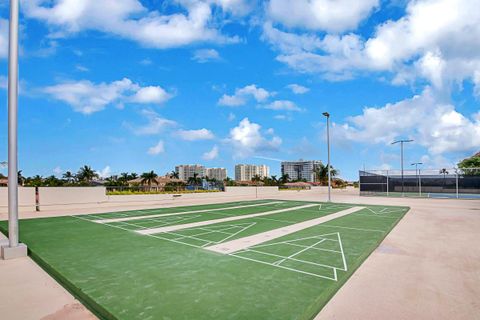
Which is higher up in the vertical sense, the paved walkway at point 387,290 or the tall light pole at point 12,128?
the tall light pole at point 12,128

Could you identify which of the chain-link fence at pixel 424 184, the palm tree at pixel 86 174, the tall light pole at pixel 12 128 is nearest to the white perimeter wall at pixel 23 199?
the tall light pole at pixel 12 128

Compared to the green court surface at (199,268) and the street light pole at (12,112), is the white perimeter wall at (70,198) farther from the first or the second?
the street light pole at (12,112)

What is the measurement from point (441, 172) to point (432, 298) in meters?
34.1

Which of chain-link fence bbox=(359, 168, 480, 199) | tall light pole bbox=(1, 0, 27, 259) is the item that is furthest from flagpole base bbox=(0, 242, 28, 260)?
chain-link fence bbox=(359, 168, 480, 199)

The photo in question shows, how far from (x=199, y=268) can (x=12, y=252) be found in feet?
18.3

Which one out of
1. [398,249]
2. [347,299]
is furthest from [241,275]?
[398,249]

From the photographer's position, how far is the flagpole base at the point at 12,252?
8103 mm

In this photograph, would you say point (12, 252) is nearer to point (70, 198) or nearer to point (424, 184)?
point (70, 198)

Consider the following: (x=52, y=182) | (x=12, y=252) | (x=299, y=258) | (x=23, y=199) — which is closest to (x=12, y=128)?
(x=12, y=252)

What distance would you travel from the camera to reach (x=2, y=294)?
5641 mm

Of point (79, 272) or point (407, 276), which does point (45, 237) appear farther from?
point (407, 276)

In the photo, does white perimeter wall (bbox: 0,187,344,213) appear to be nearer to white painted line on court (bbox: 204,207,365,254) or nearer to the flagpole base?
the flagpole base

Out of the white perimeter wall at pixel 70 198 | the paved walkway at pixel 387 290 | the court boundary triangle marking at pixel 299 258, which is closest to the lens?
the paved walkway at pixel 387 290

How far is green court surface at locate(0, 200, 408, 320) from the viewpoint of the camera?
15.9ft
